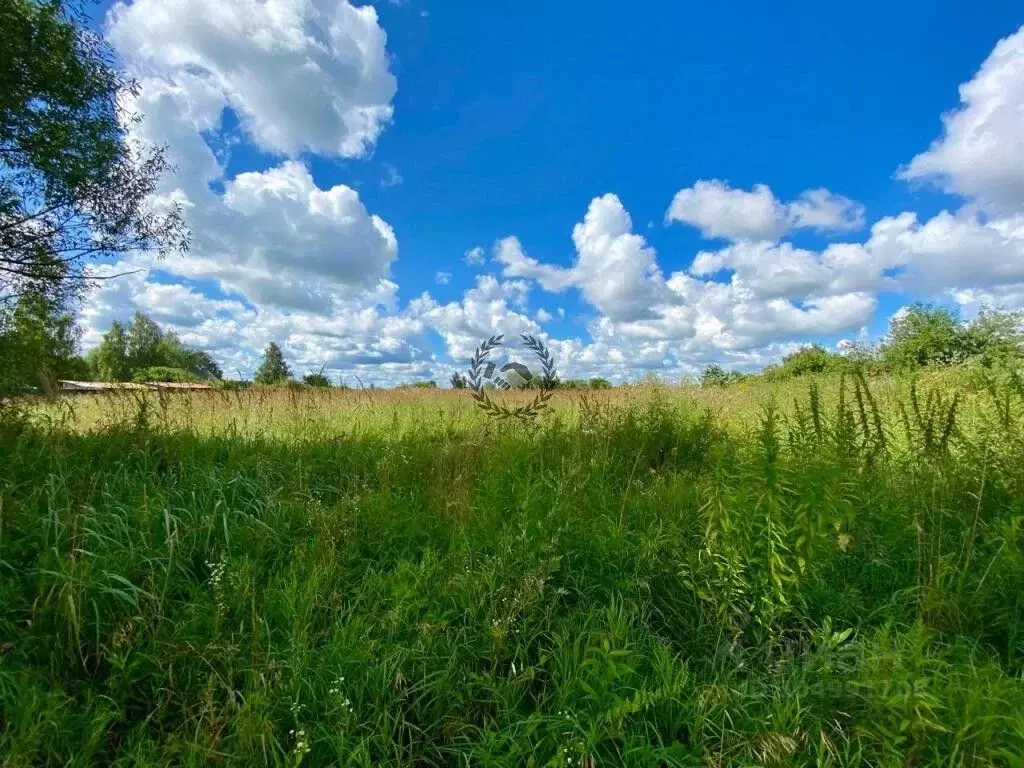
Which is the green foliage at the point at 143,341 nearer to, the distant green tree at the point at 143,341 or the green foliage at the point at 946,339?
the distant green tree at the point at 143,341

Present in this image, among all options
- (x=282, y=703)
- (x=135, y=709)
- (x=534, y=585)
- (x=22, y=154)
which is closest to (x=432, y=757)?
A: (x=282, y=703)

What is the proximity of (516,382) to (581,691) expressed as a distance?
2.46 m

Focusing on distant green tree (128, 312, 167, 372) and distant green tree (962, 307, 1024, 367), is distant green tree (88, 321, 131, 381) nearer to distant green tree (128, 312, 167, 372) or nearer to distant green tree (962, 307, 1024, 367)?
distant green tree (128, 312, 167, 372)

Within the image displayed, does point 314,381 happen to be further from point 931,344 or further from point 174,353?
point 174,353

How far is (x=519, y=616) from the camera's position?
1964 millimetres

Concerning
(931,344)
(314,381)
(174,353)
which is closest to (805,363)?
(931,344)

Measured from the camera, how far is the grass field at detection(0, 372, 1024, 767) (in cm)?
148

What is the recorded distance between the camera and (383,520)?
2.74m

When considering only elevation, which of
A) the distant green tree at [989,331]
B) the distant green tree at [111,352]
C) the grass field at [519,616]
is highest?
the distant green tree at [111,352]

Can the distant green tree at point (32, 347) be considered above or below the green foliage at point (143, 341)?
below

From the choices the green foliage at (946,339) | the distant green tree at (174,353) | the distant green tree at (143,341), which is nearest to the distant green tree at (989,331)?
the green foliage at (946,339)

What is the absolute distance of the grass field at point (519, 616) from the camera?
1.48 m

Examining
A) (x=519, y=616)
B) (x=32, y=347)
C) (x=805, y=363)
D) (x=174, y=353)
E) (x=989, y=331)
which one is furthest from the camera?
(x=174, y=353)

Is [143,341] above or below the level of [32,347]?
above
